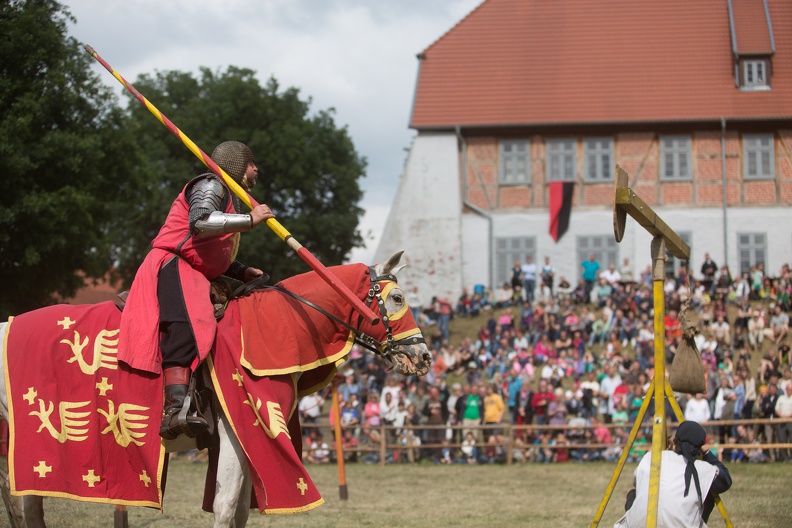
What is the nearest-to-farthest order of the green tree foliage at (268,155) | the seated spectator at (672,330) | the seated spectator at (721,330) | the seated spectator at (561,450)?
the seated spectator at (561,450) < the seated spectator at (721,330) < the seated spectator at (672,330) < the green tree foliage at (268,155)

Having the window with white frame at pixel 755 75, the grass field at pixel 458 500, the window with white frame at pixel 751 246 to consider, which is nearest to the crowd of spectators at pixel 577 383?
the grass field at pixel 458 500

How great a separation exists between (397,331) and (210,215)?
1.56 meters

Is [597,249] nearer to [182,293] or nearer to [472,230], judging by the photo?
[472,230]

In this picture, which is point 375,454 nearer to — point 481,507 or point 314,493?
point 481,507

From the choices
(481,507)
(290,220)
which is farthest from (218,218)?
(290,220)

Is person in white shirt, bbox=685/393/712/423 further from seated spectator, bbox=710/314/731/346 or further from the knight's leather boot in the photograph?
the knight's leather boot

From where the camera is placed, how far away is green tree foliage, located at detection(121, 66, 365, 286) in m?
44.2

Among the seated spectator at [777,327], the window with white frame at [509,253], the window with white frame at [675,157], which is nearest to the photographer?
the seated spectator at [777,327]

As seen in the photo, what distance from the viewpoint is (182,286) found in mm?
7133

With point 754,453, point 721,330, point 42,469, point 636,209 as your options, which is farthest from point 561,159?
point 42,469

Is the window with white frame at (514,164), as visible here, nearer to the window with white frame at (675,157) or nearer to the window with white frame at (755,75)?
the window with white frame at (675,157)

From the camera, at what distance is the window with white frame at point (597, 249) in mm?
37969

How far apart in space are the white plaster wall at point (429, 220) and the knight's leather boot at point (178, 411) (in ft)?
102

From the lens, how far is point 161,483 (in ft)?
23.4
